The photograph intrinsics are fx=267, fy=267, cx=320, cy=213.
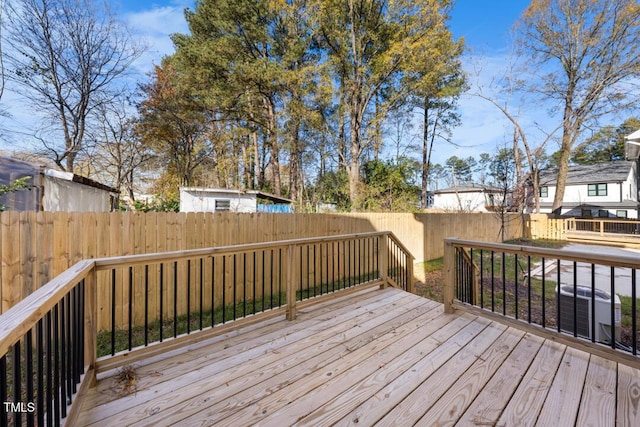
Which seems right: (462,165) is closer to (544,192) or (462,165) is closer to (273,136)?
(544,192)

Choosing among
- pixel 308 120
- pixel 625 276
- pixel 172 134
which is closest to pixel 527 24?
pixel 308 120

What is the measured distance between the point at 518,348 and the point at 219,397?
98.2 inches

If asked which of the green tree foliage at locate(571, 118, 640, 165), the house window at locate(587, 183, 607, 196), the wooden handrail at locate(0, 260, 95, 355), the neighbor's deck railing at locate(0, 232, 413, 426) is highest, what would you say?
the green tree foliage at locate(571, 118, 640, 165)

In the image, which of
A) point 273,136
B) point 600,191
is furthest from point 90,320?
point 600,191

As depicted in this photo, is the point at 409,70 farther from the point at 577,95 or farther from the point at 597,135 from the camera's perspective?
the point at 597,135

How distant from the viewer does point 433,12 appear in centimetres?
966

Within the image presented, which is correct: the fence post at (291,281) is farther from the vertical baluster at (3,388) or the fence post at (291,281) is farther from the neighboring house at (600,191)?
the neighboring house at (600,191)

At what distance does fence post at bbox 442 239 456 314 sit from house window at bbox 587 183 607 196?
26.8 metres

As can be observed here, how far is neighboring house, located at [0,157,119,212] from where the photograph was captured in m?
5.32

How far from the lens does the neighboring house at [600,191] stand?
19.5m

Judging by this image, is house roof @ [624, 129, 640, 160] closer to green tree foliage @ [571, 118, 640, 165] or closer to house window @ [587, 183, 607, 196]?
green tree foliage @ [571, 118, 640, 165]

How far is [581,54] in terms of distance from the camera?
13109mm

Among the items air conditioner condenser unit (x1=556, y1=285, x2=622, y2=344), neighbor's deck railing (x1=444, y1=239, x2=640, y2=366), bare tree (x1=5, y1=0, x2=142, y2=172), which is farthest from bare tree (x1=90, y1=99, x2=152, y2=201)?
air conditioner condenser unit (x1=556, y1=285, x2=622, y2=344)

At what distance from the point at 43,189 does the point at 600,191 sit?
104 ft
